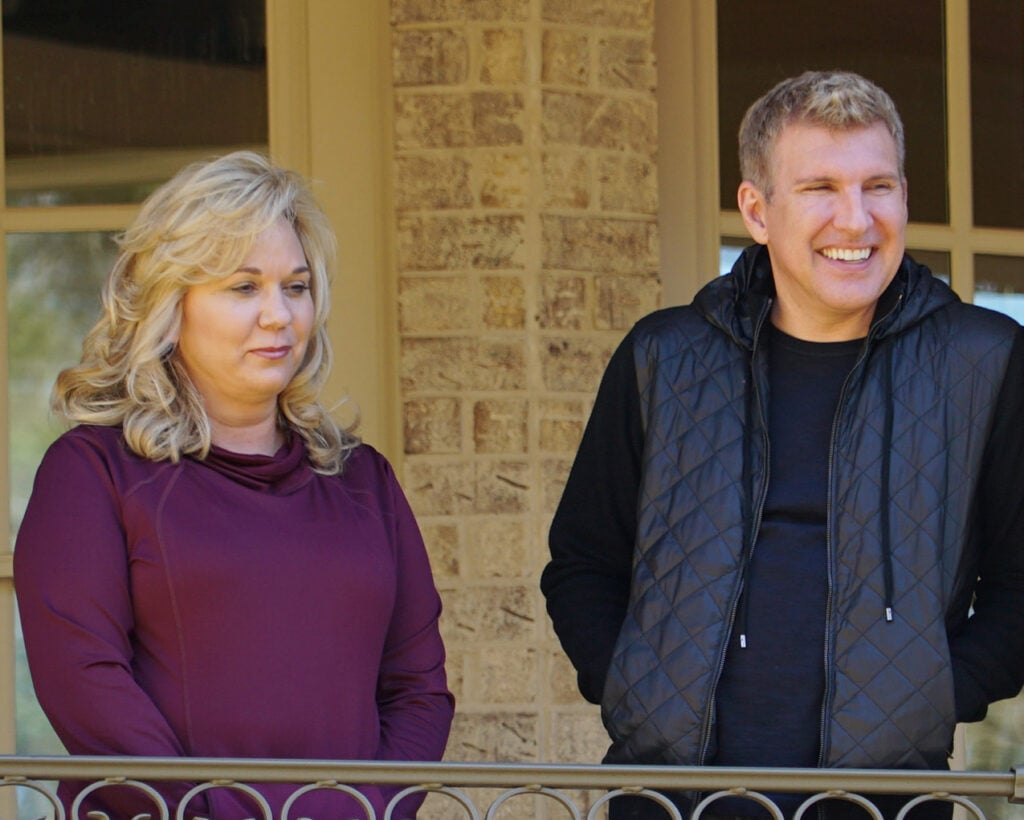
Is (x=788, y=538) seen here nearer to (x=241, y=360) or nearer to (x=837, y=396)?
(x=837, y=396)

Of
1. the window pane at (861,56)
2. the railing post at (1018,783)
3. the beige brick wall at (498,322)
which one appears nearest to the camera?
the railing post at (1018,783)

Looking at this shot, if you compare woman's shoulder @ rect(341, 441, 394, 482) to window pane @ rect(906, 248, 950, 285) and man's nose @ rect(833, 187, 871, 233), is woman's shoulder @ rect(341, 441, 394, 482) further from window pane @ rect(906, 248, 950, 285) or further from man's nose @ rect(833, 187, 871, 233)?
window pane @ rect(906, 248, 950, 285)

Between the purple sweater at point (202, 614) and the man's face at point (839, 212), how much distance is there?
2.59 feet

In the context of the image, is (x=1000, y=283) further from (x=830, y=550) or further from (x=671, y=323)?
(x=830, y=550)

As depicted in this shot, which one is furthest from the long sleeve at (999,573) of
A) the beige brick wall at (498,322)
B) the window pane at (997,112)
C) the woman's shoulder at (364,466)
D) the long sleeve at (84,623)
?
the window pane at (997,112)

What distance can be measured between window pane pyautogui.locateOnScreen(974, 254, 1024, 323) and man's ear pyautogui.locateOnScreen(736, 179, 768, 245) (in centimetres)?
216

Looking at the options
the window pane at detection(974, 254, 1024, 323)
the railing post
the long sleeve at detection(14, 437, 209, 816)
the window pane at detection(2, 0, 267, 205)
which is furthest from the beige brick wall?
the railing post

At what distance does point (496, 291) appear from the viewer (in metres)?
4.45

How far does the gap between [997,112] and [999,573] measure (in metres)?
2.47

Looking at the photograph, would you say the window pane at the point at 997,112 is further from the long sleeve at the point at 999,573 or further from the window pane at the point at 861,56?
the long sleeve at the point at 999,573

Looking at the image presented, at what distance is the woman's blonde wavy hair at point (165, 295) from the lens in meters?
2.74

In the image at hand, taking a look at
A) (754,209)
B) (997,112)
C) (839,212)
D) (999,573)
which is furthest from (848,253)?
(997,112)

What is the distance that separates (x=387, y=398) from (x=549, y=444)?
42 centimetres

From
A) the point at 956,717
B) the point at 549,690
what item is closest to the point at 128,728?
the point at 956,717
